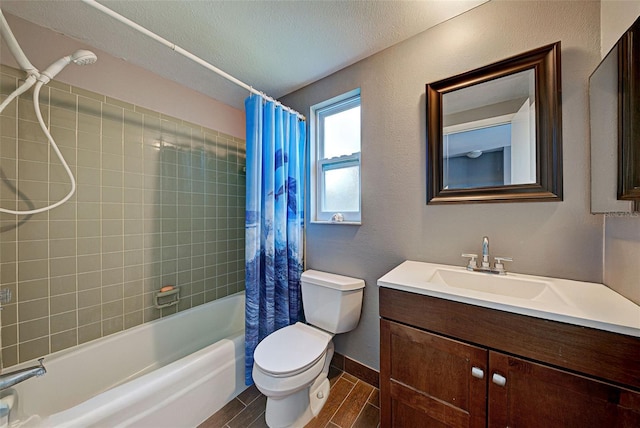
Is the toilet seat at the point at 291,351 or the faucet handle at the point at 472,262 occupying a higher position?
the faucet handle at the point at 472,262

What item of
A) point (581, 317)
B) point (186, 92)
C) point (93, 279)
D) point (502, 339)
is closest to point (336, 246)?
point (502, 339)

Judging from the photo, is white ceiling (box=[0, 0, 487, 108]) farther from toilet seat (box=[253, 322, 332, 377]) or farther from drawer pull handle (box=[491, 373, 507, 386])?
toilet seat (box=[253, 322, 332, 377])

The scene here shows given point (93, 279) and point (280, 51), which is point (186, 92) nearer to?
point (280, 51)

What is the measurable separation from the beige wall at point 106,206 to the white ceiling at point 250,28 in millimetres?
177

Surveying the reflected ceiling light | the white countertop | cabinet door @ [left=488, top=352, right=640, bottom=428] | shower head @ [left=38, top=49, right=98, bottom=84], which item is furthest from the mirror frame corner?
shower head @ [left=38, top=49, right=98, bottom=84]

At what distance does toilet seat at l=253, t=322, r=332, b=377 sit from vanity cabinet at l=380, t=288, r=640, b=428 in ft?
1.33

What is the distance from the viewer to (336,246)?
166cm

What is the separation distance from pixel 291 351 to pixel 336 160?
1.36m

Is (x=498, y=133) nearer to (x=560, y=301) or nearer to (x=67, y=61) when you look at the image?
(x=560, y=301)

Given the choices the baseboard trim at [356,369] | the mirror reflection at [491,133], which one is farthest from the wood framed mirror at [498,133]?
the baseboard trim at [356,369]

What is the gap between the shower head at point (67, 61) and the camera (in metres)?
1.04

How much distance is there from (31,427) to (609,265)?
2275 millimetres

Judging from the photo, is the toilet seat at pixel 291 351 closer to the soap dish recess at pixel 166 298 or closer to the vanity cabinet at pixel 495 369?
the vanity cabinet at pixel 495 369

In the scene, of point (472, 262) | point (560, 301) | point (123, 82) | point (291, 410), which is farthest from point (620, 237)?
point (123, 82)
